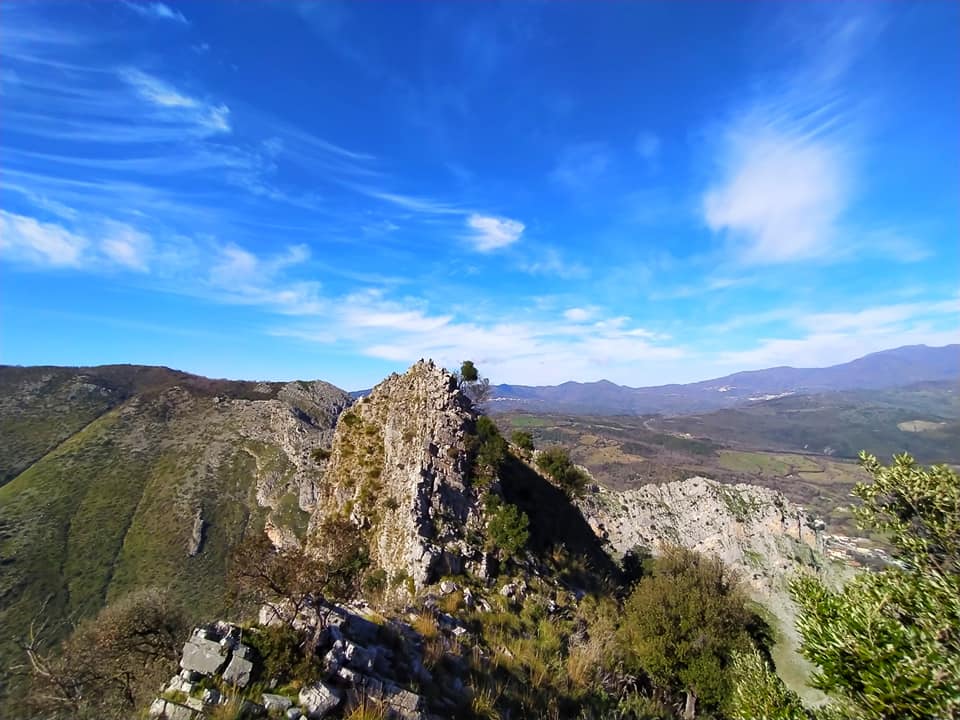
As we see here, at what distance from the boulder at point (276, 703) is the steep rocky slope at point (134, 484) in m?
44.0

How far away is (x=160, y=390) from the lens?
486ft

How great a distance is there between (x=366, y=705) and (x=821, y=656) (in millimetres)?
9233

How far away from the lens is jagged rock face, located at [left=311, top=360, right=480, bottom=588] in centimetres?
2580

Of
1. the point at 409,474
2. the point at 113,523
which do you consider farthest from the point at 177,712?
the point at 113,523

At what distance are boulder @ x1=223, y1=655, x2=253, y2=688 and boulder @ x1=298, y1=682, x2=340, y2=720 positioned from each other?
123cm

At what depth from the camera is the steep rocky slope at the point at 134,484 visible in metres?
69.7

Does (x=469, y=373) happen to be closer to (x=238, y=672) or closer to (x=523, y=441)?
(x=523, y=441)

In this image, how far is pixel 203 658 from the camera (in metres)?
9.88

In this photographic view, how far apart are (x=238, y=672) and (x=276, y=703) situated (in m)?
1.21

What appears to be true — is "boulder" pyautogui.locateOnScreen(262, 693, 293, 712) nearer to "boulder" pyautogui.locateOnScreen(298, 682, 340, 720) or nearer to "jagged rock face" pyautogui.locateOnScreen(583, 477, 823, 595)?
"boulder" pyautogui.locateOnScreen(298, 682, 340, 720)

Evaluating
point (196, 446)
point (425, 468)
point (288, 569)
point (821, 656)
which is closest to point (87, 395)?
point (196, 446)

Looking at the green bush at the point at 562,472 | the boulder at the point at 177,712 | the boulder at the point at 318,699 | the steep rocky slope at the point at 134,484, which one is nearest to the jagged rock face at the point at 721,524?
the green bush at the point at 562,472

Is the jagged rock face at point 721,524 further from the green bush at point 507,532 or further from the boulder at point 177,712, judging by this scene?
the boulder at point 177,712

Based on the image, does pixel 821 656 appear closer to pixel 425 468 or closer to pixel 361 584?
pixel 361 584
